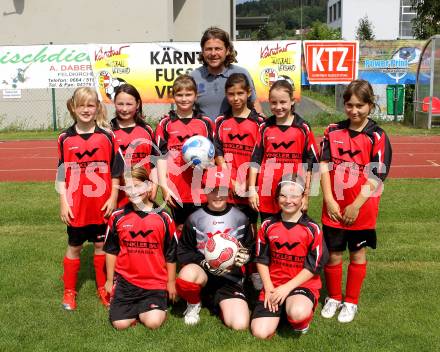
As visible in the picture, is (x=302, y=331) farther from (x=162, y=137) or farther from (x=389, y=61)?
(x=389, y=61)

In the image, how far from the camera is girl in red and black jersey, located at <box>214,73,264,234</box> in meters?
4.23

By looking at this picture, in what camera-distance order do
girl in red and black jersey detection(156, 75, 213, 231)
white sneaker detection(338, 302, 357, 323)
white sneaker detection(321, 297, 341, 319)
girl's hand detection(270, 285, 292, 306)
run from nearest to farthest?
girl's hand detection(270, 285, 292, 306) < white sneaker detection(338, 302, 357, 323) < white sneaker detection(321, 297, 341, 319) < girl in red and black jersey detection(156, 75, 213, 231)

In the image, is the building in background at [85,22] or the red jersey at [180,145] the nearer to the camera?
the red jersey at [180,145]

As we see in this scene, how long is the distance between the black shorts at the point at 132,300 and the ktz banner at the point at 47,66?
1247 centimetres

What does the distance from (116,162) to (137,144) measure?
9.9 inches

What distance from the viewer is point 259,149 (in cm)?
408

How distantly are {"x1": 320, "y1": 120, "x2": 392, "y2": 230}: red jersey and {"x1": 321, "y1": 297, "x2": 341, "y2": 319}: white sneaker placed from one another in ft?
2.06

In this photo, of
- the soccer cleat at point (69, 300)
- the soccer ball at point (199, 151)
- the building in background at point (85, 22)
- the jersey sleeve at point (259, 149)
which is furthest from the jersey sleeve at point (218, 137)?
the building in background at point (85, 22)

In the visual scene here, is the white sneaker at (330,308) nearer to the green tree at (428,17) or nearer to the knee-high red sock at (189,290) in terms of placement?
the knee-high red sock at (189,290)

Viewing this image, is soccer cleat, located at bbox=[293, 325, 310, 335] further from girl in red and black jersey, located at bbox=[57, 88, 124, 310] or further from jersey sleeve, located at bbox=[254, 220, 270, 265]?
girl in red and black jersey, located at bbox=[57, 88, 124, 310]

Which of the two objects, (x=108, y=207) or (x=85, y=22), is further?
(x=85, y=22)

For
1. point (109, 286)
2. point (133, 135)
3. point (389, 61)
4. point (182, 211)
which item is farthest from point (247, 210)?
point (389, 61)

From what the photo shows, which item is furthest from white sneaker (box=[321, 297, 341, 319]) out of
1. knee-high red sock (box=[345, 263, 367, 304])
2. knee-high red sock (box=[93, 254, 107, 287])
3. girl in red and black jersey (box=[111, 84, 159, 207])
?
knee-high red sock (box=[93, 254, 107, 287])

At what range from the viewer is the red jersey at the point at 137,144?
424 cm
